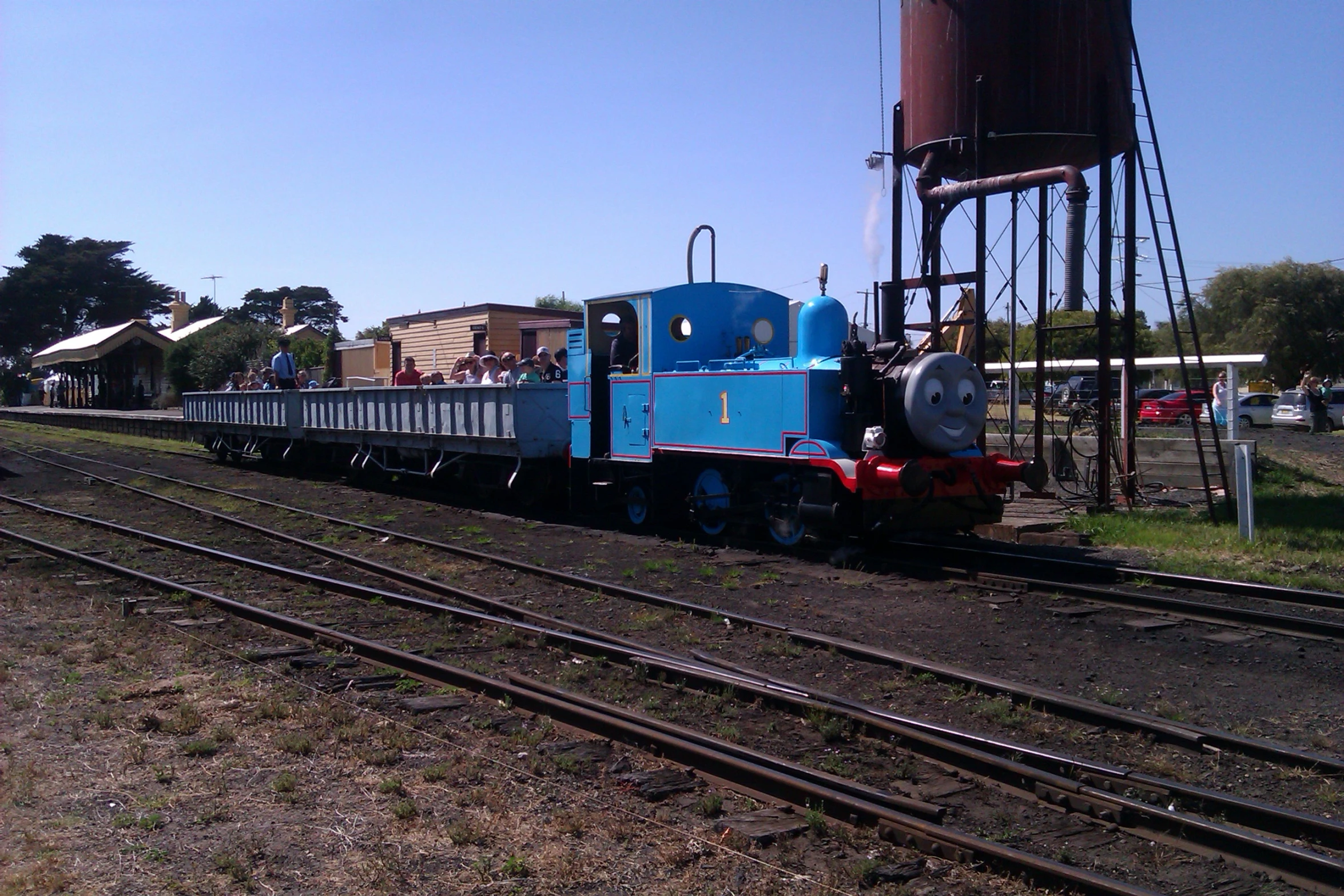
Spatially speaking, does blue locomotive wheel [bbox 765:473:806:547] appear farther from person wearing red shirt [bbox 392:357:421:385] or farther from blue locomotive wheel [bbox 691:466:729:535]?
person wearing red shirt [bbox 392:357:421:385]

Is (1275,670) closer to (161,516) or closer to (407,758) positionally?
(407,758)

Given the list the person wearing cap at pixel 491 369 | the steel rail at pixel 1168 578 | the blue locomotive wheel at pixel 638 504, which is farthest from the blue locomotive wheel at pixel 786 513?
the person wearing cap at pixel 491 369

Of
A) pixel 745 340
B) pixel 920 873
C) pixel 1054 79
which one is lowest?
pixel 920 873

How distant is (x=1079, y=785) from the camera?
14.4 ft

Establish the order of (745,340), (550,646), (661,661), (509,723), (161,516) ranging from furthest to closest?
1. (161,516)
2. (745,340)
3. (550,646)
4. (661,661)
5. (509,723)

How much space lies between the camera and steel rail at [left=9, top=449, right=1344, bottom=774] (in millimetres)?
4840

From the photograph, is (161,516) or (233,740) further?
(161,516)

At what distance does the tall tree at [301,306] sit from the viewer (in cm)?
8562

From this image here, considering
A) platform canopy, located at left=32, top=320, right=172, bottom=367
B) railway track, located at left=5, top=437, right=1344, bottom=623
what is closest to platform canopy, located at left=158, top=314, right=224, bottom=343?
platform canopy, located at left=32, top=320, right=172, bottom=367

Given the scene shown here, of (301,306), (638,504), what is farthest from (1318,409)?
(301,306)

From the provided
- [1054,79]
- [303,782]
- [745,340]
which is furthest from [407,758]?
[1054,79]

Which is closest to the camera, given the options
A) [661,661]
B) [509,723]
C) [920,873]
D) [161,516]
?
[920,873]

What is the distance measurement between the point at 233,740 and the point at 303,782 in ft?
2.49

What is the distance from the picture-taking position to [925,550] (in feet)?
35.7
